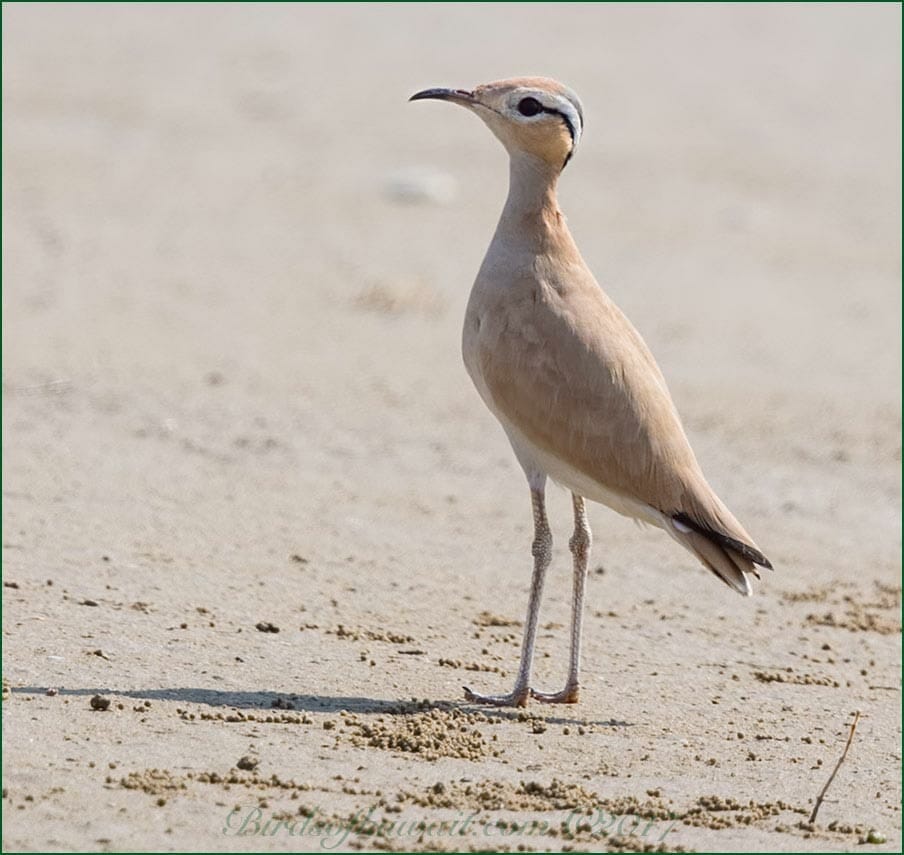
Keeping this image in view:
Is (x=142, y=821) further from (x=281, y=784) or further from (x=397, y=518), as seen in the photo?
(x=397, y=518)

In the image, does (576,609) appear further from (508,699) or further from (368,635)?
(368,635)

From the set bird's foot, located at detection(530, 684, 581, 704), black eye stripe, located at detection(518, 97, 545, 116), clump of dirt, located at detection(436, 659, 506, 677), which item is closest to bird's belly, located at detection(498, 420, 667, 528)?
bird's foot, located at detection(530, 684, 581, 704)

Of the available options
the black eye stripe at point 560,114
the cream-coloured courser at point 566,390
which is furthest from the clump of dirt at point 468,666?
the black eye stripe at point 560,114

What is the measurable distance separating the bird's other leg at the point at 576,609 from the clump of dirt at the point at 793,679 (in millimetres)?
985

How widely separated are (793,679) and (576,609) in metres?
1.20

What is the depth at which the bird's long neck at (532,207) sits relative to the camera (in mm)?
7027

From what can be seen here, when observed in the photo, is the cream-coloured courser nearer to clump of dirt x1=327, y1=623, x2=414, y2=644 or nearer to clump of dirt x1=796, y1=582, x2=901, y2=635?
clump of dirt x1=327, y1=623, x2=414, y2=644

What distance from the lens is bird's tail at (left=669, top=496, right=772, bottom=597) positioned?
661cm

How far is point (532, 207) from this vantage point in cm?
706

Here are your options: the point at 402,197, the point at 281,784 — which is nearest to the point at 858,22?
the point at 402,197

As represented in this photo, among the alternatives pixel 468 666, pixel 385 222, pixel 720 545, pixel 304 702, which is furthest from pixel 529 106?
pixel 385 222

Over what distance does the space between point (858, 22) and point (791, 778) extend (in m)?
22.0

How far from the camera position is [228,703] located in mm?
6383

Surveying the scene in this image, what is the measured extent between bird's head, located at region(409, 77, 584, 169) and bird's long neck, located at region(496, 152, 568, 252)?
0.16 ft
